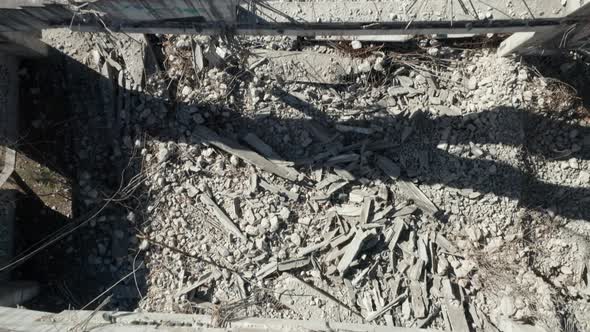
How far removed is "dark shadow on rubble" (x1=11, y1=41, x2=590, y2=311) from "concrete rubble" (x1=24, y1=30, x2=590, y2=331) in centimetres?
3

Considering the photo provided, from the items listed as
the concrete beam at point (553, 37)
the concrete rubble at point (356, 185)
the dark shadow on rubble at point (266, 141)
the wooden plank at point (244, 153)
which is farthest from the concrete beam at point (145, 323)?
the concrete beam at point (553, 37)

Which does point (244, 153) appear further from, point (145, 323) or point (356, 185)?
point (145, 323)

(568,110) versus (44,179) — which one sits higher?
(568,110)

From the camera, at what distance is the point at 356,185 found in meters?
6.83

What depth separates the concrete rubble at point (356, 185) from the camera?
665 centimetres

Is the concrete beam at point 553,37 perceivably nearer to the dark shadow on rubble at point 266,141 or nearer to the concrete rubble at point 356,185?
the concrete rubble at point 356,185

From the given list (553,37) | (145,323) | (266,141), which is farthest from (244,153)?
(553,37)

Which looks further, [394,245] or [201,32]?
[394,245]

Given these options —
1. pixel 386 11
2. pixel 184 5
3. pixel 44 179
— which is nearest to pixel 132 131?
pixel 44 179

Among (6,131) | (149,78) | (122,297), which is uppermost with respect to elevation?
(149,78)

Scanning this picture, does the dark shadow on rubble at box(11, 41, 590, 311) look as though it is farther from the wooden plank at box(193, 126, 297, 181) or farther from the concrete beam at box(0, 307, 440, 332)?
the concrete beam at box(0, 307, 440, 332)

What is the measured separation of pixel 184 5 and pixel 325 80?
8.89 feet

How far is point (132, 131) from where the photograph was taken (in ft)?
Answer: 23.0

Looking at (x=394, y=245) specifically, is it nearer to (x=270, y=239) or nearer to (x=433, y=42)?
(x=270, y=239)
